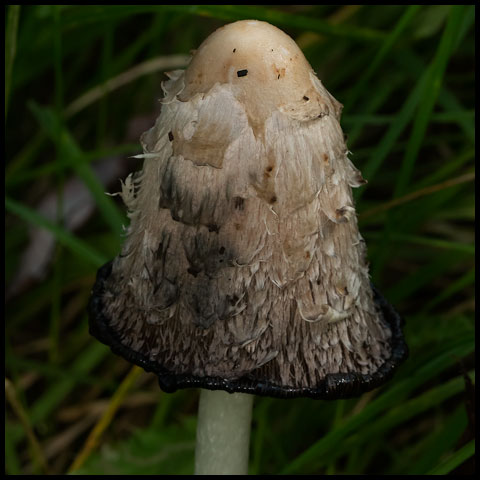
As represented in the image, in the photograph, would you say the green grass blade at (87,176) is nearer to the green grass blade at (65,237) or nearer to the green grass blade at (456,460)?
the green grass blade at (65,237)

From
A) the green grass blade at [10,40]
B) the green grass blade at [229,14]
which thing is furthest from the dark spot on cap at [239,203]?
the green grass blade at [10,40]

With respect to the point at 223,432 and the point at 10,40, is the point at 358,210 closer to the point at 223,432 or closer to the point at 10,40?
the point at 223,432

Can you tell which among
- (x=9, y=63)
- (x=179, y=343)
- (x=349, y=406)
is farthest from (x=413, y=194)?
(x=9, y=63)

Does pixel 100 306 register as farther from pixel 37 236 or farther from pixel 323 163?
pixel 37 236

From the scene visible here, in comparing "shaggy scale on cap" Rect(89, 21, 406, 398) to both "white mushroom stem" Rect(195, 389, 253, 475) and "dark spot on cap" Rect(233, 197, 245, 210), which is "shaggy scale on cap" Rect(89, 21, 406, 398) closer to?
"dark spot on cap" Rect(233, 197, 245, 210)

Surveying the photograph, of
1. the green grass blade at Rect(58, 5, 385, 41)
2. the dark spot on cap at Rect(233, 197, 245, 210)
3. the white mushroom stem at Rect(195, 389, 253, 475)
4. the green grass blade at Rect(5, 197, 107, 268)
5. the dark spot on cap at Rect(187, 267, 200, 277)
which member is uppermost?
the green grass blade at Rect(58, 5, 385, 41)

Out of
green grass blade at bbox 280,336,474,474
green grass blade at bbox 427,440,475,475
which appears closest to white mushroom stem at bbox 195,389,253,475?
green grass blade at bbox 280,336,474,474
